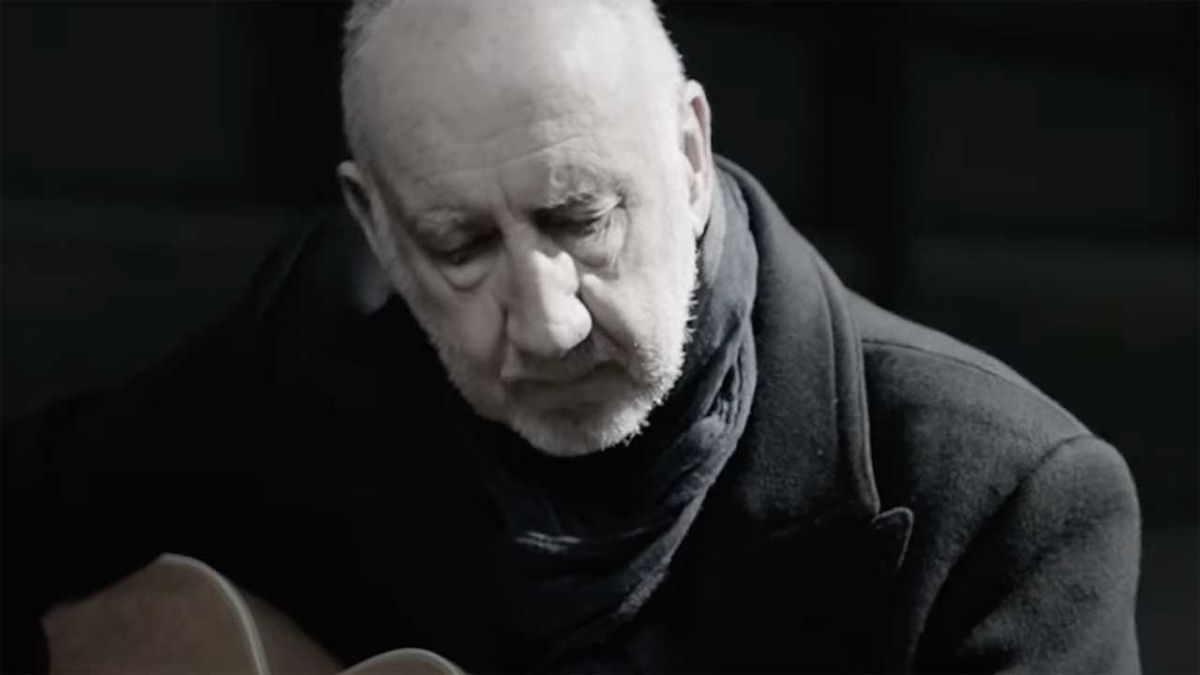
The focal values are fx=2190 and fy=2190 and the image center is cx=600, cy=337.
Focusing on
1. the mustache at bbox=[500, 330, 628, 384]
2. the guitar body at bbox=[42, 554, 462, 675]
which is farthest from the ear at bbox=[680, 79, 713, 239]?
the guitar body at bbox=[42, 554, 462, 675]

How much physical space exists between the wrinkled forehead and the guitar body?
0.44 m

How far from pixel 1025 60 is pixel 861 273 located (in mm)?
246

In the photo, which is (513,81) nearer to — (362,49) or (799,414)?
(362,49)

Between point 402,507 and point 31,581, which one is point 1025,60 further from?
point 31,581

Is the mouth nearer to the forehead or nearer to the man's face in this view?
the man's face

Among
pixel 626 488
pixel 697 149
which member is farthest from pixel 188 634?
pixel 697 149

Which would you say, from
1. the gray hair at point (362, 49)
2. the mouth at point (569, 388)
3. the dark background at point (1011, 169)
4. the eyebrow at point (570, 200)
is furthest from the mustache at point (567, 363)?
the dark background at point (1011, 169)

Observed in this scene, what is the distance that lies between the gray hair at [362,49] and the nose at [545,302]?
0.17 meters

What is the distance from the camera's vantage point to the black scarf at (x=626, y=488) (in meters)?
1.76

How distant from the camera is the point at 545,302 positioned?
1.63 m

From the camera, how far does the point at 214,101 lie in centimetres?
213

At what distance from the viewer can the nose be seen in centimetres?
163

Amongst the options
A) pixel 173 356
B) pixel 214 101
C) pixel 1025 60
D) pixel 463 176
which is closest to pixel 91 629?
pixel 173 356

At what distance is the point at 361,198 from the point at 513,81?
22 cm
